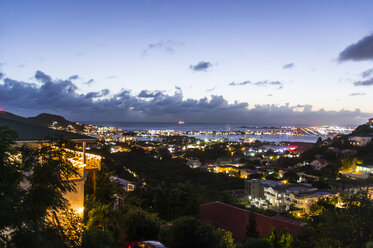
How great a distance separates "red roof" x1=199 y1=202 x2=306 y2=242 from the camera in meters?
9.49

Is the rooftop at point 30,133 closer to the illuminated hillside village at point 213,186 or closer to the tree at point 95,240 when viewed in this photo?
the illuminated hillside village at point 213,186

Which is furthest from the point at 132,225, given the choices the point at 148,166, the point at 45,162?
the point at 148,166

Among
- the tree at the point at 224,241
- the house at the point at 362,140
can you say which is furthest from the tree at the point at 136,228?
the house at the point at 362,140

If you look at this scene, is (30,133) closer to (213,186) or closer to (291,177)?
(213,186)

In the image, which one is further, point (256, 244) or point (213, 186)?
point (213, 186)

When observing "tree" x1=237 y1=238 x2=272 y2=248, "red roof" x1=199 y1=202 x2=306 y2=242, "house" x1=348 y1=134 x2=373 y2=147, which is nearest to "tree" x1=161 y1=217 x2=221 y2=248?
"tree" x1=237 y1=238 x2=272 y2=248

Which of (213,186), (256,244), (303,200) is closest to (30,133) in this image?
(256,244)

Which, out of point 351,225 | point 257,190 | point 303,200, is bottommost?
point 257,190

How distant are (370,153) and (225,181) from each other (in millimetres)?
17959

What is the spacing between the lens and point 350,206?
596 cm

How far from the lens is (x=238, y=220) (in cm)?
1076

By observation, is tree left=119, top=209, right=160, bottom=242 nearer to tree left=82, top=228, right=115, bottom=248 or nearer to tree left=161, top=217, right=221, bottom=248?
tree left=161, top=217, right=221, bottom=248

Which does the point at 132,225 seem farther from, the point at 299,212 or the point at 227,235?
the point at 299,212

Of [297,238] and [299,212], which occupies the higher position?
[297,238]
